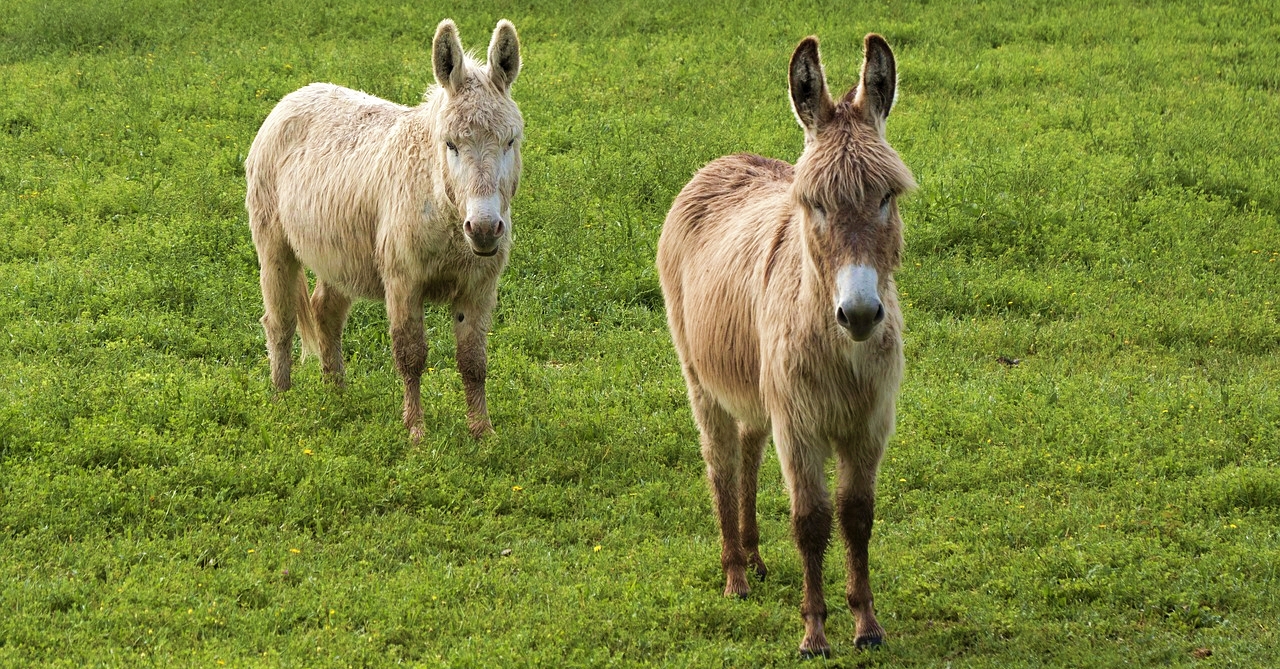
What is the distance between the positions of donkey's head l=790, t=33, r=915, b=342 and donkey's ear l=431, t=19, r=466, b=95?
9.25ft

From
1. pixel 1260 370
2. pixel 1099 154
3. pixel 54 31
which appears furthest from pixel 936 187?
pixel 54 31

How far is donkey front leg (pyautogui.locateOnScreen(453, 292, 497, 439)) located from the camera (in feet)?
23.7

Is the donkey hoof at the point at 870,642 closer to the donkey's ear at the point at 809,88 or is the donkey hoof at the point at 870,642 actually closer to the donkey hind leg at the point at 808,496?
the donkey hind leg at the point at 808,496

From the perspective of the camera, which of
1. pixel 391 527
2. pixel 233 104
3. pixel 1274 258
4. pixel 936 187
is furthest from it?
pixel 233 104

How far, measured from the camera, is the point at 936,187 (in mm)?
11461

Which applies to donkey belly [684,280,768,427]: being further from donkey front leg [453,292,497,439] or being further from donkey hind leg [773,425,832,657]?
donkey front leg [453,292,497,439]

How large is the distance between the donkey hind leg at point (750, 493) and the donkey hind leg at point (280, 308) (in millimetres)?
3828

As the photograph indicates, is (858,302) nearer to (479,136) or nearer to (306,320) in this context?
(479,136)

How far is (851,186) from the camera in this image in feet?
13.7

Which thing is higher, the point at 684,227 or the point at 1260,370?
the point at 684,227

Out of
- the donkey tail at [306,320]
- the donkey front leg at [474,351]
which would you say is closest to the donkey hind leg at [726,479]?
the donkey front leg at [474,351]

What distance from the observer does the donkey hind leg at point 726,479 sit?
5574 mm

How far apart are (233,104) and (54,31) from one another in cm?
515

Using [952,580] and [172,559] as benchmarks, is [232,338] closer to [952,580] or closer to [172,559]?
[172,559]
